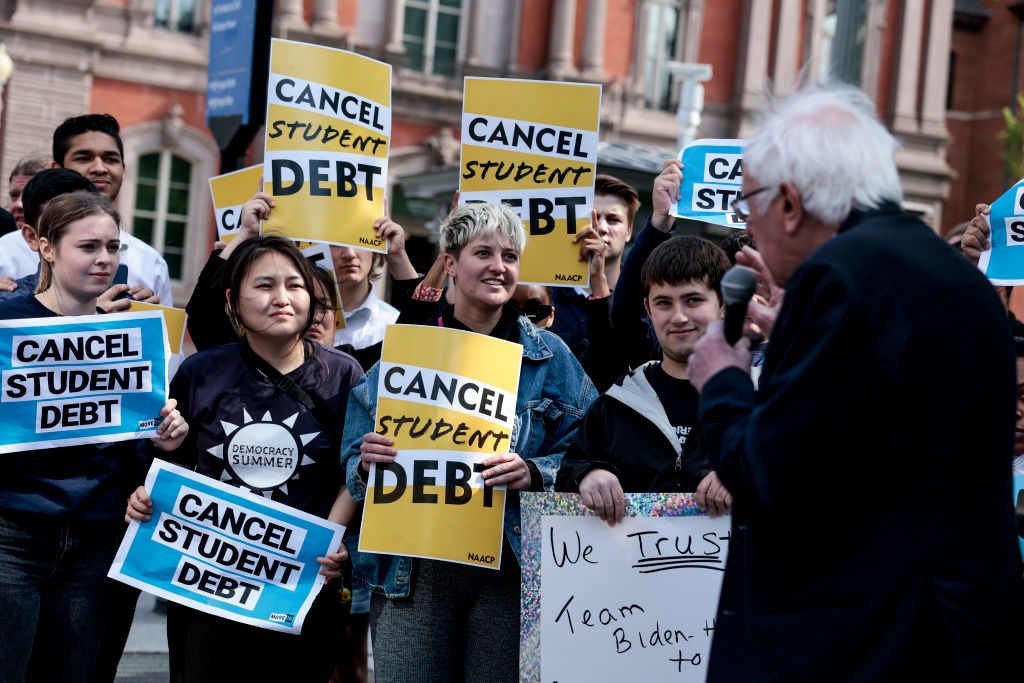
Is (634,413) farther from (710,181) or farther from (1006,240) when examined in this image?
(1006,240)

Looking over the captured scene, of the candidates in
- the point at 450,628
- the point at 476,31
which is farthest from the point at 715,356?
the point at 476,31

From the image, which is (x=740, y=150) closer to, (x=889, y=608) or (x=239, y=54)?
(x=889, y=608)

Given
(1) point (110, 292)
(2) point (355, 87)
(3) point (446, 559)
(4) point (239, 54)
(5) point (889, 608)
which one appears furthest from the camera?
(4) point (239, 54)

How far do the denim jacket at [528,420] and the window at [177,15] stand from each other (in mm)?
20648

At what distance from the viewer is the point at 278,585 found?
414cm

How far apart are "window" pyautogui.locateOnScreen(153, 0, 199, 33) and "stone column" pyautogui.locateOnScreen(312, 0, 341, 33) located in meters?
2.24

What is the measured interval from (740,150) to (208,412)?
2.72 m

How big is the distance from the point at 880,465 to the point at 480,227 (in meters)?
2.18

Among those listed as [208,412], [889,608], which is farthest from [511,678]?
[889,608]

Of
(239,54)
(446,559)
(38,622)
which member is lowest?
(38,622)

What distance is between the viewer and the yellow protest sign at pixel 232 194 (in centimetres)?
581

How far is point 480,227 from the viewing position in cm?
422

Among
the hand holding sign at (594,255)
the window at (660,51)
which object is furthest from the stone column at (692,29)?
the hand holding sign at (594,255)

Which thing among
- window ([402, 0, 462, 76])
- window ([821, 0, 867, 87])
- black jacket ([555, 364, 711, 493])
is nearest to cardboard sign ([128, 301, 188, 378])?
black jacket ([555, 364, 711, 493])
